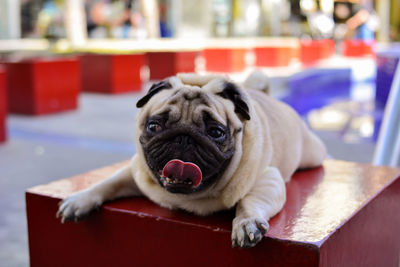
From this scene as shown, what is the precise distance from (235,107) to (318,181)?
3.03 ft

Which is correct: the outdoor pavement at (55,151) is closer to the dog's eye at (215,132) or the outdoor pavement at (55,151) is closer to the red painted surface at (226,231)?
the red painted surface at (226,231)

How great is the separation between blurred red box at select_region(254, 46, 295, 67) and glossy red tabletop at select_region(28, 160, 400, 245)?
12.6m

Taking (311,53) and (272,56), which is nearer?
(272,56)

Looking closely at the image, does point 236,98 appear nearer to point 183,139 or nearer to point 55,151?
point 183,139

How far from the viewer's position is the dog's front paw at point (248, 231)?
189 cm

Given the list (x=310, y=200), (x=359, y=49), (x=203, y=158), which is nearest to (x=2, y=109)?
(x=310, y=200)

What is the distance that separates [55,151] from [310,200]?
4.11 metres

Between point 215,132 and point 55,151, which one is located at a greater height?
point 215,132

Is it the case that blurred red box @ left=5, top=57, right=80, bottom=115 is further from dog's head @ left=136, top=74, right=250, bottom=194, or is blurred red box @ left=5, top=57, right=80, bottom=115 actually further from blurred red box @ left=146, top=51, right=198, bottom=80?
dog's head @ left=136, top=74, right=250, bottom=194

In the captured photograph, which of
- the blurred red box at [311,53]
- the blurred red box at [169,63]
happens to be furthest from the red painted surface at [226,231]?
the blurred red box at [311,53]

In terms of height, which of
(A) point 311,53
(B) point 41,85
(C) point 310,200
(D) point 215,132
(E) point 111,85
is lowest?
(A) point 311,53

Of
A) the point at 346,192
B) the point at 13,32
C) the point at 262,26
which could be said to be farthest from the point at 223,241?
the point at 262,26

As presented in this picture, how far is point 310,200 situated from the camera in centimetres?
247

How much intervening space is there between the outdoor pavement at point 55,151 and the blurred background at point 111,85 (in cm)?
1
